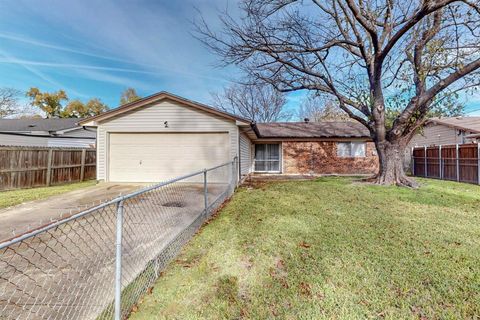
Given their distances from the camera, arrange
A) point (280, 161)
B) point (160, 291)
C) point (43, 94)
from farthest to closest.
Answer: point (43, 94), point (280, 161), point (160, 291)

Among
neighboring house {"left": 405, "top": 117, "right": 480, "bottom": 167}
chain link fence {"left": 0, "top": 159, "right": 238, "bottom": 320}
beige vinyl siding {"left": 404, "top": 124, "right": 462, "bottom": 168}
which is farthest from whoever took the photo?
beige vinyl siding {"left": 404, "top": 124, "right": 462, "bottom": 168}

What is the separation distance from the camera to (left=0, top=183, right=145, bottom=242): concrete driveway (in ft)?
16.2

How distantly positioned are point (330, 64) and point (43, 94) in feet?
147

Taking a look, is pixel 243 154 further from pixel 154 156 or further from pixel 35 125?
pixel 35 125

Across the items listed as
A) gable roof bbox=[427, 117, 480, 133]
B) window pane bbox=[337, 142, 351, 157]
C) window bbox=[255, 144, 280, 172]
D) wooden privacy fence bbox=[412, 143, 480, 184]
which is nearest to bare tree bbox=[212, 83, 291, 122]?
window bbox=[255, 144, 280, 172]

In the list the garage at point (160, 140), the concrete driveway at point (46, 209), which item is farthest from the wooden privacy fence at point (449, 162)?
the concrete driveway at point (46, 209)

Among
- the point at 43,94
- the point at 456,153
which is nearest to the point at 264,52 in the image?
the point at 456,153

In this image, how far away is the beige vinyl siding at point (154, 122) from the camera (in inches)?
420

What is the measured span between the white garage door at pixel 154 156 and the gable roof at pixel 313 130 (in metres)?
5.28

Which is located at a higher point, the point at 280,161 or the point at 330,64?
the point at 330,64

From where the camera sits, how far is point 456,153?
12398 millimetres

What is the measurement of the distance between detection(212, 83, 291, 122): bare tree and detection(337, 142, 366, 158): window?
41.7ft

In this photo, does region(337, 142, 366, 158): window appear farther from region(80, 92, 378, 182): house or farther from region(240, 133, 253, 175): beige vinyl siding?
region(80, 92, 378, 182): house

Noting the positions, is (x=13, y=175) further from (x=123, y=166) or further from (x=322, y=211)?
(x=322, y=211)
